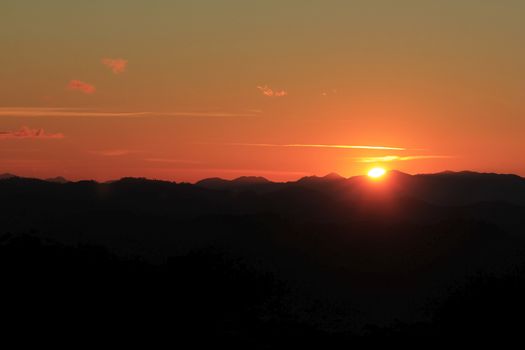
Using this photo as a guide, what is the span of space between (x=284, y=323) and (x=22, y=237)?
13.4 meters

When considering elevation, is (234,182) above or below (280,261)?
above

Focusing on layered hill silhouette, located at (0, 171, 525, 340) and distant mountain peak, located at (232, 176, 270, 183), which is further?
distant mountain peak, located at (232, 176, 270, 183)

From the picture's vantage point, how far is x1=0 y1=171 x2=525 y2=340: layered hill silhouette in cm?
3406

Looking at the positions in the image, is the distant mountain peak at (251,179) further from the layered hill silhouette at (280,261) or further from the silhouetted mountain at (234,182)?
the layered hill silhouette at (280,261)

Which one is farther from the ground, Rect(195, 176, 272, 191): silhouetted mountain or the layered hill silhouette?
Rect(195, 176, 272, 191): silhouetted mountain

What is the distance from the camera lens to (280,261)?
4766cm

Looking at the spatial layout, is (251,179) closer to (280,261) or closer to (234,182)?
(234,182)

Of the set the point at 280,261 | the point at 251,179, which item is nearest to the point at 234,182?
the point at 251,179

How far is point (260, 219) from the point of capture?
55.9 metres

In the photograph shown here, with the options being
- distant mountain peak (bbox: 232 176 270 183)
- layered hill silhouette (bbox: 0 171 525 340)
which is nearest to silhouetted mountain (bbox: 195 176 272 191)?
distant mountain peak (bbox: 232 176 270 183)

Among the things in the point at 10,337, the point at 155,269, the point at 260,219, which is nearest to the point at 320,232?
the point at 260,219

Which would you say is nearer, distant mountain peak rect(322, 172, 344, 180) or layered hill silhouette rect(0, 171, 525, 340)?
layered hill silhouette rect(0, 171, 525, 340)

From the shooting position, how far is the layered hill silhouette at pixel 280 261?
34062 millimetres

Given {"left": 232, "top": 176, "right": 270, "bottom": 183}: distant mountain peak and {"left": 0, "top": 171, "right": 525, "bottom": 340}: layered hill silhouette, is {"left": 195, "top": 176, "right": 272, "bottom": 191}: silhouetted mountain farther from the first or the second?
{"left": 0, "top": 171, "right": 525, "bottom": 340}: layered hill silhouette
